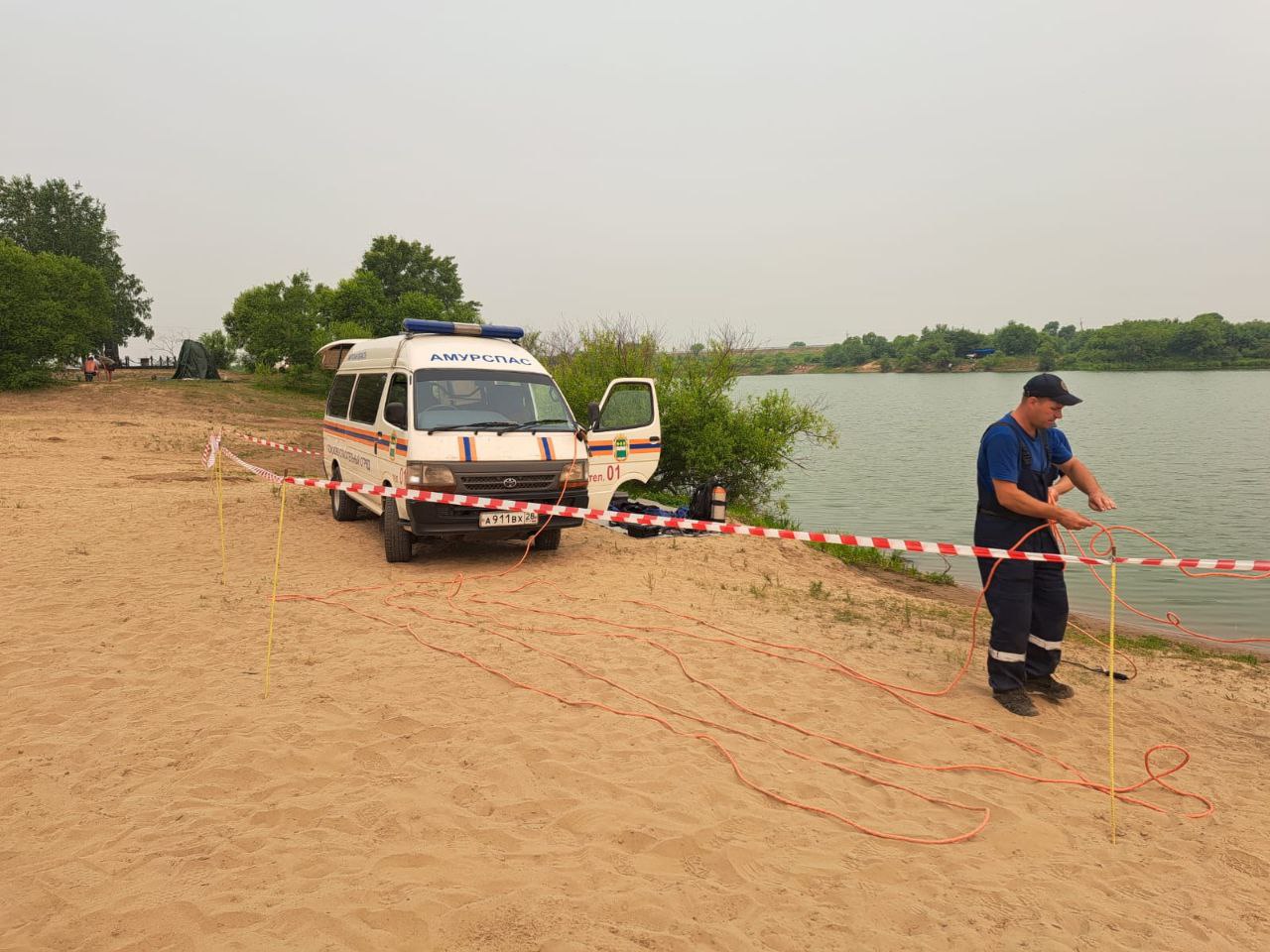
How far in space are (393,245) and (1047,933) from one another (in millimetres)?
52851

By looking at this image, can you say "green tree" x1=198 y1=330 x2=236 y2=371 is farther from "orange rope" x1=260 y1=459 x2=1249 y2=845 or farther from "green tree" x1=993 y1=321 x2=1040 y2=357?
"green tree" x1=993 y1=321 x2=1040 y2=357

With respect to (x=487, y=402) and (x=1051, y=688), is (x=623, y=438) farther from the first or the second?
(x=1051, y=688)

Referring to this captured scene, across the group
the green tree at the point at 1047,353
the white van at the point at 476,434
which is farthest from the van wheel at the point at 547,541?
the green tree at the point at 1047,353

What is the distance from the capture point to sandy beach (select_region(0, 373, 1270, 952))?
278 cm

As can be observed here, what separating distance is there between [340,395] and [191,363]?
32.4 m

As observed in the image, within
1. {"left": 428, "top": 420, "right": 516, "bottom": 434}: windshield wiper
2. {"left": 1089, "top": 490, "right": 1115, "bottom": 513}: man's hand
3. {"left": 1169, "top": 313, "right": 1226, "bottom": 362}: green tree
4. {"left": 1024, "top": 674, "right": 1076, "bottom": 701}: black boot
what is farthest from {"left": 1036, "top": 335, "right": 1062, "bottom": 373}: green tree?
{"left": 1024, "top": 674, "right": 1076, "bottom": 701}: black boot

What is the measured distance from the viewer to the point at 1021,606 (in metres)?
4.72

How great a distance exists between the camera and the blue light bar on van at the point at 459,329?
8789mm

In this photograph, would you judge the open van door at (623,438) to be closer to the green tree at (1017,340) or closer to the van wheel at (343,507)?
the van wheel at (343,507)

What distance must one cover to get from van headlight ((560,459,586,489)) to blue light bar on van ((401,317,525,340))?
208cm

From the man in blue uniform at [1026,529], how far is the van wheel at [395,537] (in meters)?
5.61

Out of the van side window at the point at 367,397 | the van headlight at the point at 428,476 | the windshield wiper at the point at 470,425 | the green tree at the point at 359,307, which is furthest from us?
Result: the green tree at the point at 359,307

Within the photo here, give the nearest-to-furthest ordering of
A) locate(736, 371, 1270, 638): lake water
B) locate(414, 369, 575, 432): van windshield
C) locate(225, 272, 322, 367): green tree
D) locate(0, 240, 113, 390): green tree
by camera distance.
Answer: locate(414, 369, 575, 432): van windshield
locate(736, 371, 1270, 638): lake water
locate(0, 240, 113, 390): green tree
locate(225, 272, 322, 367): green tree

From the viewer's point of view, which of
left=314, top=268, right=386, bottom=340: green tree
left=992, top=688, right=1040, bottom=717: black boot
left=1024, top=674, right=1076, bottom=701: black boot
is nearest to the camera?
left=992, top=688, right=1040, bottom=717: black boot
